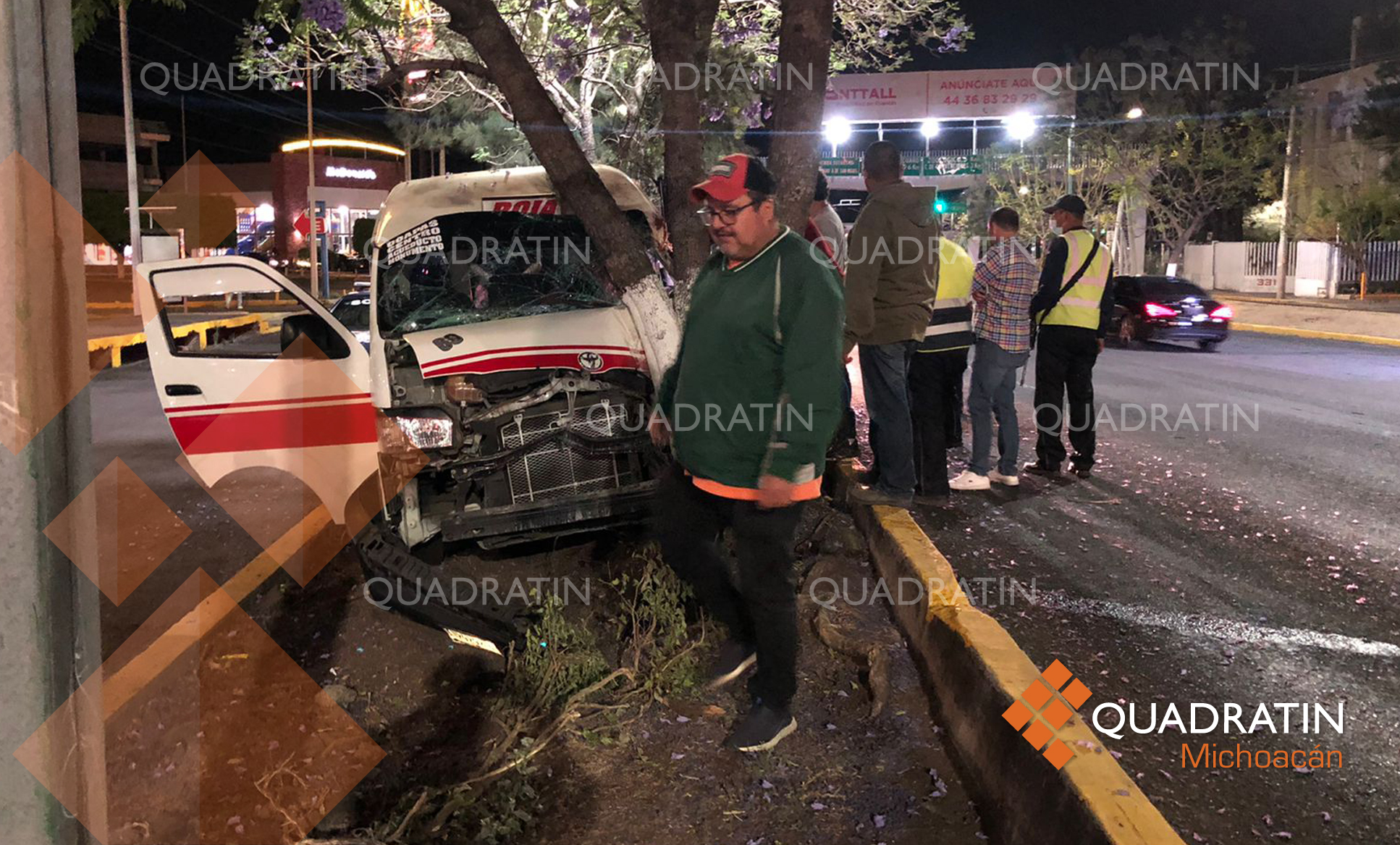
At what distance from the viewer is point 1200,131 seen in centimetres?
3431

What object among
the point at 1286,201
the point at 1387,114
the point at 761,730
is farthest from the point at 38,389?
the point at 1387,114

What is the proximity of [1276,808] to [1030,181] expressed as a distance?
47839 millimetres

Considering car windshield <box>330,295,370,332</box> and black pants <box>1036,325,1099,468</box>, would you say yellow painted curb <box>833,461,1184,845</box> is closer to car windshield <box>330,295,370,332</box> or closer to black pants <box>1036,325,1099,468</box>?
black pants <box>1036,325,1099,468</box>

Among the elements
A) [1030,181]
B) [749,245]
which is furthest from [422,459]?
[1030,181]

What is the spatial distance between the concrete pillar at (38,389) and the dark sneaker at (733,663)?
2169mm

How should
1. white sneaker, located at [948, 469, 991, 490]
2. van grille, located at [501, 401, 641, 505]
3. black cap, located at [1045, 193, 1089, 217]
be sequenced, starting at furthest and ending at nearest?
black cap, located at [1045, 193, 1089, 217] → white sneaker, located at [948, 469, 991, 490] → van grille, located at [501, 401, 641, 505]

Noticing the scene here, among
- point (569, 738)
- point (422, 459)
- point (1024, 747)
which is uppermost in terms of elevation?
point (422, 459)

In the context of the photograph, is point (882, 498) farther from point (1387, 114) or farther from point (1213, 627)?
point (1387, 114)

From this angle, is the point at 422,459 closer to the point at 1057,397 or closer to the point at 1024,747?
the point at 1024,747

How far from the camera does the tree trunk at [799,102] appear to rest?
5.31 metres

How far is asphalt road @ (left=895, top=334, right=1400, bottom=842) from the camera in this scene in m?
3.13

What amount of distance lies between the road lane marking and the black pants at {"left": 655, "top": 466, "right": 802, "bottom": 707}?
1725mm

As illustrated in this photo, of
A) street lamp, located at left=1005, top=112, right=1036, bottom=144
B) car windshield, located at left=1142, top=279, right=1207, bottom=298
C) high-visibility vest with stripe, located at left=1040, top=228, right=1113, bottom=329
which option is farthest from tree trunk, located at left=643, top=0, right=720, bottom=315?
street lamp, located at left=1005, top=112, right=1036, bottom=144

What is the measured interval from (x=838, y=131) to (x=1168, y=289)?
2046 centimetres
